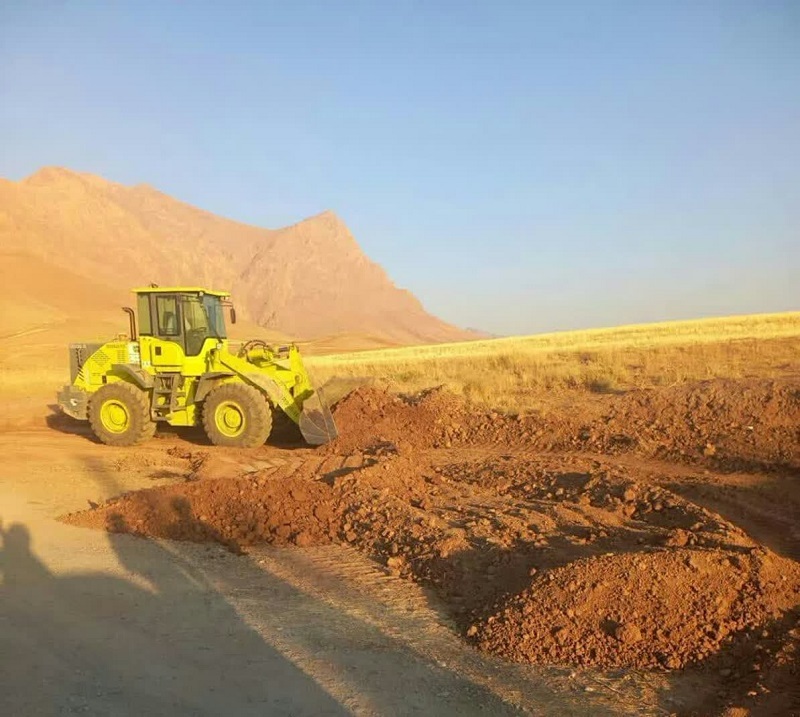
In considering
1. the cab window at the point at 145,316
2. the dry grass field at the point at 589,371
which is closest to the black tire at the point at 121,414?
the cab window at the point at 145,316

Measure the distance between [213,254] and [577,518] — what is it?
126m

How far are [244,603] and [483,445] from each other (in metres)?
8.05

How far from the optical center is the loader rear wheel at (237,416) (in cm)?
1278

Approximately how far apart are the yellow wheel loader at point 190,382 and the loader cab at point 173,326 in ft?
0.06

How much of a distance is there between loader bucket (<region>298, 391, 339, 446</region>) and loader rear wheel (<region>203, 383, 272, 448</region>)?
65 cm

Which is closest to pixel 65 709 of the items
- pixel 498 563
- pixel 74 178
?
pixel 498 563

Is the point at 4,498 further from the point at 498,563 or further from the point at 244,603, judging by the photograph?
the point at 498,563

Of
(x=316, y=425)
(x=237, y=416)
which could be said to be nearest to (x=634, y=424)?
(x=316, y=425)

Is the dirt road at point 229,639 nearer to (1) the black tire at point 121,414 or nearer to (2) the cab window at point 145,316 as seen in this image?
(1) the black tire at point 121,414

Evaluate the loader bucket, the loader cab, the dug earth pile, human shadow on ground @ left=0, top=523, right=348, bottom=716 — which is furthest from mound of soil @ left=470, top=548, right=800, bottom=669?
the loader cab

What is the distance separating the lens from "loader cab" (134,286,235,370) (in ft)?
43.7

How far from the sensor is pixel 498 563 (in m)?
6.29

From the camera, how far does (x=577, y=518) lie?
25.0 ft

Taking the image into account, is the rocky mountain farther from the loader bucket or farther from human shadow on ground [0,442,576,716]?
human shadow on ground [0,442,576,716]
